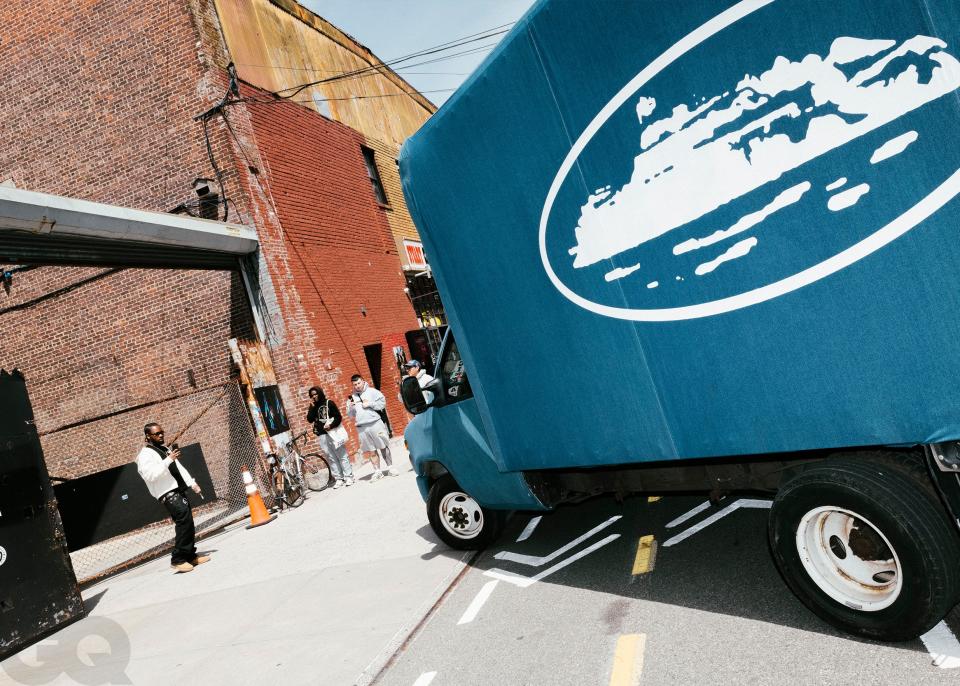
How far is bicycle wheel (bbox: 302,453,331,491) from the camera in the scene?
40.6 ft

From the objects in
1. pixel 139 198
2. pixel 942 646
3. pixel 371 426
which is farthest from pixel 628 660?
pixel 139 198

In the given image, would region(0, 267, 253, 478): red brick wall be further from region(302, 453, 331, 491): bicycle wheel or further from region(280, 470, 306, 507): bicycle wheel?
region(280, 470, 306, 507): bicycle wheel

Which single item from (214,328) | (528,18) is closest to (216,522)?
(214,328)

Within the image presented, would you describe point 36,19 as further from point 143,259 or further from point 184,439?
point 184,439

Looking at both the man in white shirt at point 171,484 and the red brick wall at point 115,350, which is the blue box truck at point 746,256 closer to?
the man in white shirt at point 171,484

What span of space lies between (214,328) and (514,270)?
10.4 metres

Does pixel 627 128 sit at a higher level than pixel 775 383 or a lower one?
higher

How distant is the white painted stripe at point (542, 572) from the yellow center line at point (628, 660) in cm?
140

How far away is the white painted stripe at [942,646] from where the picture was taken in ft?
10.3

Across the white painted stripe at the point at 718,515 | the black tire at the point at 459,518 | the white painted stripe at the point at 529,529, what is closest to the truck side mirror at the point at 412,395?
the black tire at the point at 459,518

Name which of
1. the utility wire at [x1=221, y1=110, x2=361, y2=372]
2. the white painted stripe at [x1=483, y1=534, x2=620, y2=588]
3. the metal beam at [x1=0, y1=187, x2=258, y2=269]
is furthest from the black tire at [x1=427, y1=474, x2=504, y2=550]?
the utility wire at [x1=221, y1=110, x2=361, y2=372]

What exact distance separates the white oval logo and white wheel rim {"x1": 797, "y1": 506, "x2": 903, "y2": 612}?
1.27 meters

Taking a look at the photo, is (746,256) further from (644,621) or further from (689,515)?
A: (689,515)

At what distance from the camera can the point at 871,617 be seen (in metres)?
3.45
